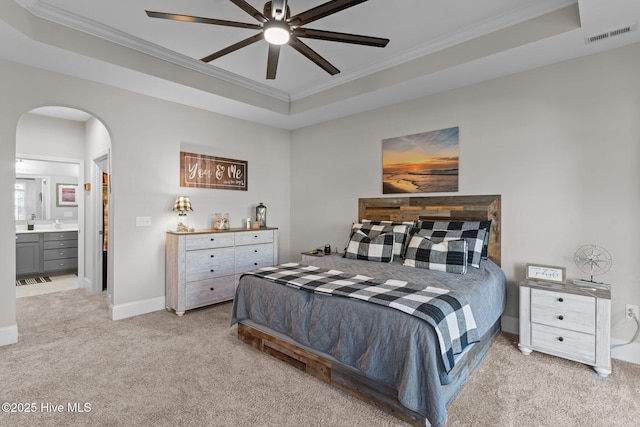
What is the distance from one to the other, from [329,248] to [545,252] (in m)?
2.56

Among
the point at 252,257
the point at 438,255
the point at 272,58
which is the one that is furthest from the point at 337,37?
the point at 252,257

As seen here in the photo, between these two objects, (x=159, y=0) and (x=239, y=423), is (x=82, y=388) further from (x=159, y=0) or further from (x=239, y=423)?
(x=159, y=0)

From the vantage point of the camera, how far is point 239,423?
1.87 meters

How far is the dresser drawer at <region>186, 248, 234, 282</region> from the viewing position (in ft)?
12.5

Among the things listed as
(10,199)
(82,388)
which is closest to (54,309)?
(10,199)

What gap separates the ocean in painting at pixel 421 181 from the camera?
11.9 feet

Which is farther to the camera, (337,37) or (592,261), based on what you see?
(592,261)

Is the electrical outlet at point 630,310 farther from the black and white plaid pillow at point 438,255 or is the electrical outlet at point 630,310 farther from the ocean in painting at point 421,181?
the ocean in painting at point 421,181

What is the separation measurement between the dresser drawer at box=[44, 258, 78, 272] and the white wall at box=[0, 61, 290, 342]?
3.35m

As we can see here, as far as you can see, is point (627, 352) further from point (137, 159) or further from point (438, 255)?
point (137, 159)

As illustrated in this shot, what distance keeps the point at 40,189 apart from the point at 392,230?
6.80 meters

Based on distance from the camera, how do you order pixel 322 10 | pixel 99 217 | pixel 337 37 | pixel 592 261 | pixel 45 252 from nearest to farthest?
1. pixel 322 10
2. pixel 337 37
3. pixel 592 261
4. pixel 99 217
5. pixel 45 252

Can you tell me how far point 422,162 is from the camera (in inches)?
152

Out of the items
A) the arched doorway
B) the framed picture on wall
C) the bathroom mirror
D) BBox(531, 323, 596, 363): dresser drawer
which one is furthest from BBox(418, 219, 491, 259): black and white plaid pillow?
the framed picture on wall
